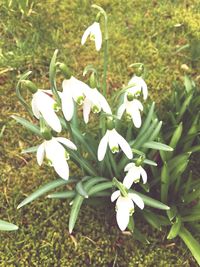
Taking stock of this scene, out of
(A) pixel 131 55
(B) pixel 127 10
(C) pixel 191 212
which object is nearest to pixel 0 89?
(A) pixel 131 55

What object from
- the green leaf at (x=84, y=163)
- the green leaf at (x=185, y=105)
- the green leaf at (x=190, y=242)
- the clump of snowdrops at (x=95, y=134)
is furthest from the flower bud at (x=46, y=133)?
A: the green leaf at (x=185, y=105)

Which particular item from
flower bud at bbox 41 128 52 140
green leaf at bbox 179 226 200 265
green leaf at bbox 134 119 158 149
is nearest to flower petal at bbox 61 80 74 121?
flower bud at bbox 41 128 52 140

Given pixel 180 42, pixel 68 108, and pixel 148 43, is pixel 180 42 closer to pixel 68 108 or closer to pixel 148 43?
pixel 148 43

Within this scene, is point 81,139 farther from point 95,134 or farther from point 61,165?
point 61,165

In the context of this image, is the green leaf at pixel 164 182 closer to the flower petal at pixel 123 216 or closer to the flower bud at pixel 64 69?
the flower petal at pixel 123 216

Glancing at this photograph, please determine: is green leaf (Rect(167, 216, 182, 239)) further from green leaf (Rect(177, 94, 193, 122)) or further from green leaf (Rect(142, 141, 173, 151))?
green leaf (Rect(177, 94, 193, 122))
